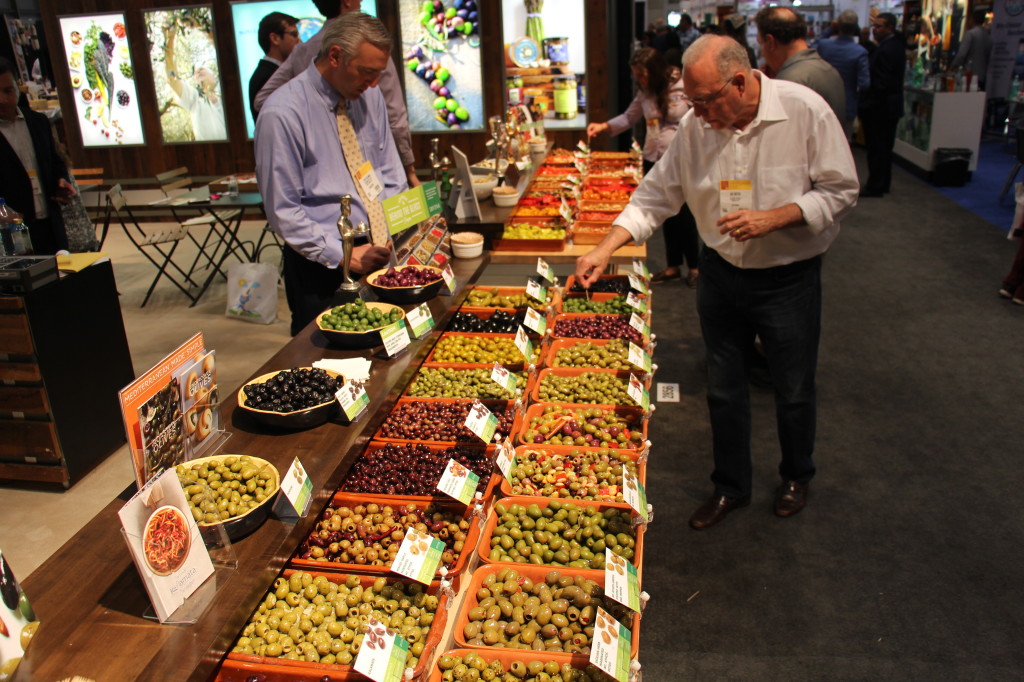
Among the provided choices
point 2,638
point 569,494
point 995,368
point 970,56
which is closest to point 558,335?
point 569,494

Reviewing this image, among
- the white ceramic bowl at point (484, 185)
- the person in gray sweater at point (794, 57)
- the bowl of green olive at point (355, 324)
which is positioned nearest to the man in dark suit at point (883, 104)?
the person in gray sweater at point (794, 57)

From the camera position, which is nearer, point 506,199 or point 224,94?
point 506,199

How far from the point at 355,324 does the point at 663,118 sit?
165 inches

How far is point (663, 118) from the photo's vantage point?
20.2 ft

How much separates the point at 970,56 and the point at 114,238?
12.4m

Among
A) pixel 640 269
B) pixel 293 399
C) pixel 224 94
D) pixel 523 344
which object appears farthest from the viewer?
pixel 224 94

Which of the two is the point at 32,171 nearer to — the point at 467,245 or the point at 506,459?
the point at 467,245

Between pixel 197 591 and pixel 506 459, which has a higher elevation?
pixel 197 591

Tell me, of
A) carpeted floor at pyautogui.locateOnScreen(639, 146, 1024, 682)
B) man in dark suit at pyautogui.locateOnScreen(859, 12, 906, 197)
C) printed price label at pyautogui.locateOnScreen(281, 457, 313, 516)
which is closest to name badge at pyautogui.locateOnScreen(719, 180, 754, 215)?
carpeted floor at pyautogui.locateOnScreen(639, 146, 1024, 682)

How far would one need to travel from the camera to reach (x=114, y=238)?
9672 millimetres

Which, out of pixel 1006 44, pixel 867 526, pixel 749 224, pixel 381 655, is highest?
pixel 1006 44

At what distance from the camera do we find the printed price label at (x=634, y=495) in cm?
238

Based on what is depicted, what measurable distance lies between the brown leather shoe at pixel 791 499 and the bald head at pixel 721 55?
6.29 feet

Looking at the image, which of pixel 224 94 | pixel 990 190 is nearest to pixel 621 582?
pixel 224 94
